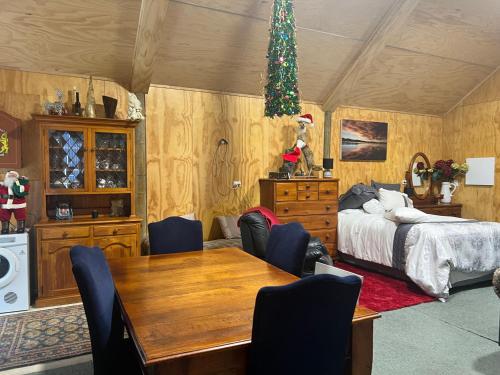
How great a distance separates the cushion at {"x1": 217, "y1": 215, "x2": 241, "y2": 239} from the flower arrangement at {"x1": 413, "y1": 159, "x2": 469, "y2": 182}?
141 inches

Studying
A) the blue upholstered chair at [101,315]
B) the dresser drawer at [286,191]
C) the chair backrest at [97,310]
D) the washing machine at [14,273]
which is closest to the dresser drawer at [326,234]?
the dresser drawer at [286,191]

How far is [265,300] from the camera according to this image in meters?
1.16

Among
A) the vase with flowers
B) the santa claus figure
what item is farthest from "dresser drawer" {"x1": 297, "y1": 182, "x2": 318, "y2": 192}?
the santa claus figure

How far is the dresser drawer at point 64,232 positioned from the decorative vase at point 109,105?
3.95ft

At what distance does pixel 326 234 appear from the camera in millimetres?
4891

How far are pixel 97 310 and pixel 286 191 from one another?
11.3 feet

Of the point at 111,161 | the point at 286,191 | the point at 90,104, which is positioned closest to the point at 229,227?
the point at 286,191

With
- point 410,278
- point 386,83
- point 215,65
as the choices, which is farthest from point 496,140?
point 215,65

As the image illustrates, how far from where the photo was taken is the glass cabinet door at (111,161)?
3.81 meters

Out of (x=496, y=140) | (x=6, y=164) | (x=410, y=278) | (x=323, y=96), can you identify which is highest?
(x=323, y=96)

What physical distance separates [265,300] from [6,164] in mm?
3561

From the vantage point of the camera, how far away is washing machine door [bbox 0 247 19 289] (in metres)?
3.21

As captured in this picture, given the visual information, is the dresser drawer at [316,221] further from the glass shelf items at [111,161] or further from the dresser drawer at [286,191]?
the glass shelf items at [111,161]

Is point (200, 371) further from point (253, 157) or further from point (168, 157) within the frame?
point (253, 157)
